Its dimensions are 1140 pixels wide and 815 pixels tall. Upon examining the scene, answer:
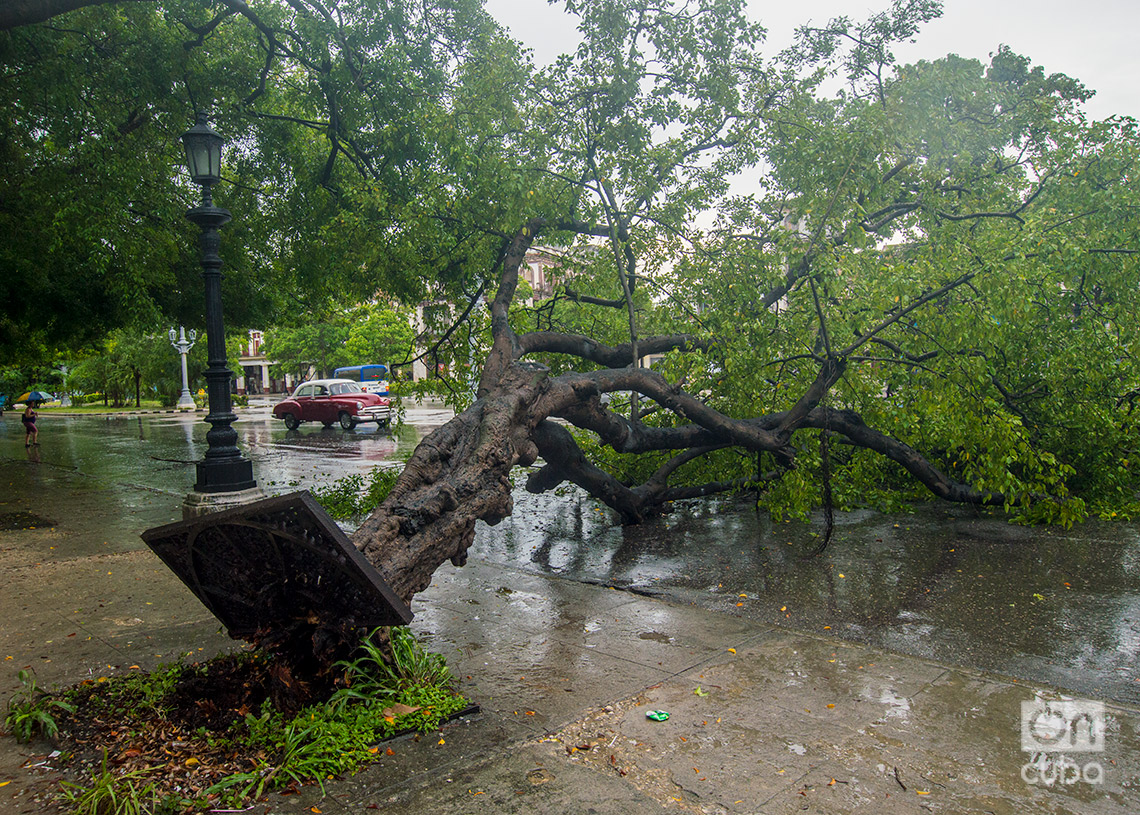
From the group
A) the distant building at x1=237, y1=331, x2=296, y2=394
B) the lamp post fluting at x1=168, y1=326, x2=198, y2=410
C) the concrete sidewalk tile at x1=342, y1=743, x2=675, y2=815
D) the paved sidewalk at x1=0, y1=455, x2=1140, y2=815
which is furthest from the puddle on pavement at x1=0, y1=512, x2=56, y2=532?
the distant building at x1=237, y1=331, x2=296, y2=394

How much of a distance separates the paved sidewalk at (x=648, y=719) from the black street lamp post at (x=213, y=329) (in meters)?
2.17

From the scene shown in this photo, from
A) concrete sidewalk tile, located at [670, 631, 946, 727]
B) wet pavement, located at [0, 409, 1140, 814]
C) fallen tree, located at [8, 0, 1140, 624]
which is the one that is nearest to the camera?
wet pavement, located at [0, 409, 1140, 814]

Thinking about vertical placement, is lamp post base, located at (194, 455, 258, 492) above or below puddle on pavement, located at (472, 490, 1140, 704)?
above

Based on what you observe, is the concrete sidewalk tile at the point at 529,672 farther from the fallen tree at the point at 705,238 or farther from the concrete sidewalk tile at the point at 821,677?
the fallen tree at the point at 705,238

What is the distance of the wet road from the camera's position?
531 centimetres

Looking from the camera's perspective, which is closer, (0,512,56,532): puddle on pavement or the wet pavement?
the wet pavement

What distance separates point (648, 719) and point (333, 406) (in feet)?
85.2

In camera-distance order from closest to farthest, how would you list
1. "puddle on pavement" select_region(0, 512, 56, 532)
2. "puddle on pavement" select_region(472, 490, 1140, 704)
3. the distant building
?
"puddle on pavement" select_region(472, 490, 1140, 704) < "puddle on pavement" select_region(0, 512, 56, 532) < the distant building

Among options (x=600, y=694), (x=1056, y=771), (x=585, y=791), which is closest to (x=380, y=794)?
(x=585, y=791)

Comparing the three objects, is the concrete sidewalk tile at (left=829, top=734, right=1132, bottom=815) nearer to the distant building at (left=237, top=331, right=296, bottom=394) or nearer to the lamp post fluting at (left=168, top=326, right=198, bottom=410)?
the lamp post fluting at (left=168, top=326, right=198, bottom=410)

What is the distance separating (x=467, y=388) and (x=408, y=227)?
2.45 meters

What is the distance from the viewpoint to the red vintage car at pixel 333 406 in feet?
90.6

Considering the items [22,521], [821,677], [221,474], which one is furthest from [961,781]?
[22,521]

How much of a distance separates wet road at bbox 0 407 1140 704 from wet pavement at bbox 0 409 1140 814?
3 centimetres
